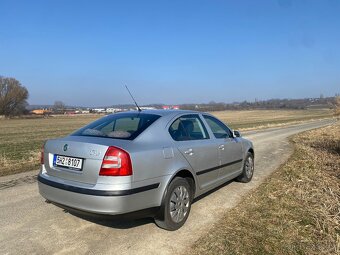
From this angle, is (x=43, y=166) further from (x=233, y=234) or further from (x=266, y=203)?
(x=266, y=203)

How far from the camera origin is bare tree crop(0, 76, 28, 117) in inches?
3698

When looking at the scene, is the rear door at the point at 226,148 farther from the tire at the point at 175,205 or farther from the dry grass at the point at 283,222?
the tire at the point at 175,205

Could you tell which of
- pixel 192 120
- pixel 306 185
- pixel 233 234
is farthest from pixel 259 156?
pixel 233 234

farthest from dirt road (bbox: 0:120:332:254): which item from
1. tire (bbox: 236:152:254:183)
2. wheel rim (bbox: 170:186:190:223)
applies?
tire (bbox: 236:152:254:183)

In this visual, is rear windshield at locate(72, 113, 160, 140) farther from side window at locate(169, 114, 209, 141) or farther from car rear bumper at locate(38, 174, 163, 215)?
car rear bumper at locate(38, 174, 163, 215)

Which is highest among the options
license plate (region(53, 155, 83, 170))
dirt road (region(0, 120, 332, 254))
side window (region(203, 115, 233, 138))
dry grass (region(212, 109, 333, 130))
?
side window (region(203, 115, 233, 138))

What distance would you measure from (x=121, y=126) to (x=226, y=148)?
2.16 metres

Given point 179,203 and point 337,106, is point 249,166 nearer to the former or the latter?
point 179,203

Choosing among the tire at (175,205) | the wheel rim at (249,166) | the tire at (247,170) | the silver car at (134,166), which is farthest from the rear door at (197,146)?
the wheel rim at (249,166)

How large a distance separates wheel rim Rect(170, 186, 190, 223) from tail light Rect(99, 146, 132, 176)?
91 centimetres

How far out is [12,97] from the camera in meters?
96.1

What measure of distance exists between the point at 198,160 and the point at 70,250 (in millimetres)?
2189

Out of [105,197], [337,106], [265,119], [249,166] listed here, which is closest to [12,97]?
[265,119]

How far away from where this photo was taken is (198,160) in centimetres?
513
